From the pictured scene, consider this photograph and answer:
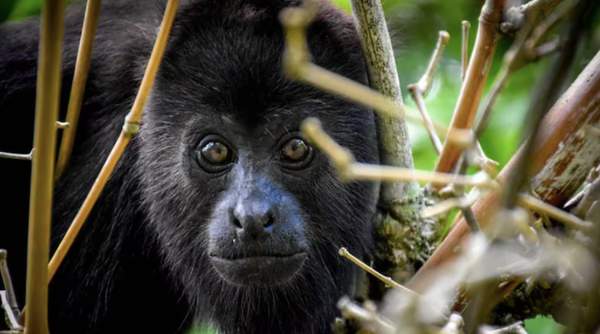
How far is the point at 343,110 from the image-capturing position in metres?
3.59

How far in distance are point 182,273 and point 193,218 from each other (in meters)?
0.36

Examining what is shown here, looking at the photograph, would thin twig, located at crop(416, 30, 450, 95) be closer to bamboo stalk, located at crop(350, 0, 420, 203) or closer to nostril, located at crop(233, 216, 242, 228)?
bamboo stalk, located at crop(350, 0, 420, 203)

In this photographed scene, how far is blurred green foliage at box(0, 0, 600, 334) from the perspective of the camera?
456 centimetres

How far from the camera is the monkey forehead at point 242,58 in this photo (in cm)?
344

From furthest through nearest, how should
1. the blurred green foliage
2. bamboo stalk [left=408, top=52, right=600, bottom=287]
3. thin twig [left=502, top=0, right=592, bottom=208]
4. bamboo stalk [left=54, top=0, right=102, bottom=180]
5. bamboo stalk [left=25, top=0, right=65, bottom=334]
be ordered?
1. the blurred green foliage
2. bamboo stalk [left=408, top=52, right=600, bottom=287]
3. bamboo stalk [left=54, top=0, right=102, bottom=180]
4. bamboo stalk [left=25, top=0, right=65, bottom=334]
5. thin twig [left=502, top=0, right=592, bottom=208]

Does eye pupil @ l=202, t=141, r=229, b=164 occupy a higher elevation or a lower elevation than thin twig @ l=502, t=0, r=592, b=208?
lower

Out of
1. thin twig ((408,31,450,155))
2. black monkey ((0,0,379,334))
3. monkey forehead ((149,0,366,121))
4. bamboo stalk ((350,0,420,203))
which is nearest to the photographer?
bamboo stalk ((350,0,420,203))

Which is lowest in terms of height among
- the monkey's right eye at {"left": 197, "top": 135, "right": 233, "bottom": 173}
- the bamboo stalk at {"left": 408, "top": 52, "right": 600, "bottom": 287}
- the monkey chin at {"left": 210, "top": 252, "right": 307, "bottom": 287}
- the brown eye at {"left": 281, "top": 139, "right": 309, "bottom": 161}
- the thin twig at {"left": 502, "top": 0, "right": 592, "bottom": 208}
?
the monkey chin at {"left": 210, "top": 252, "right": 307, "bottom": 287}

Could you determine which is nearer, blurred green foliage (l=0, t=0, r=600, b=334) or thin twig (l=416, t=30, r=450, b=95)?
thin twig (l=416, t=30, r=450, b=95)

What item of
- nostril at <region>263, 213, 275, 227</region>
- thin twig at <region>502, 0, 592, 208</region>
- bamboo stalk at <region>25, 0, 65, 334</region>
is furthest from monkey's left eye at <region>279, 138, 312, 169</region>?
thin twig at <region>502, 0, 592, 208</region>

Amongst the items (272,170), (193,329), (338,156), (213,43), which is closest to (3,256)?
(338,156)

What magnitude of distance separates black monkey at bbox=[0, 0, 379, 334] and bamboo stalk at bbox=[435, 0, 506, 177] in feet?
1.66

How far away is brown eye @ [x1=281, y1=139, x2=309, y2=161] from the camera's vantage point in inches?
136

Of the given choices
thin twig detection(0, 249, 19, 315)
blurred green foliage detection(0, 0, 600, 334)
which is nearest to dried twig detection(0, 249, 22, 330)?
thin twig detection(0, 249, 19, 315)
